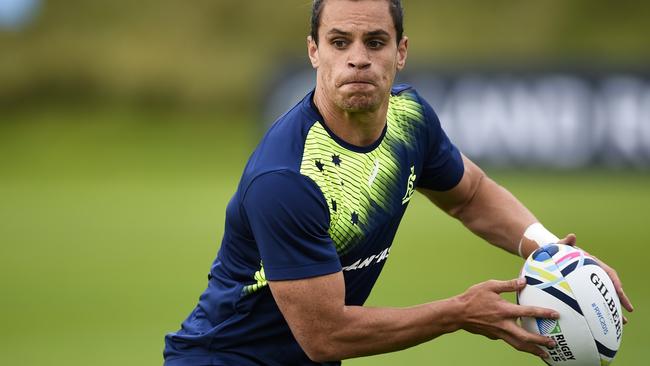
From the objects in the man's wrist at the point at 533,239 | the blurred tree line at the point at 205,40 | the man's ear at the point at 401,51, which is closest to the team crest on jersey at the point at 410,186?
the man's ear at the point at 401,51

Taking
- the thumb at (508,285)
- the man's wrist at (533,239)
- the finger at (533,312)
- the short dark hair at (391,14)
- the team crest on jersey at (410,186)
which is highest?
the short dark hair at (391,14)

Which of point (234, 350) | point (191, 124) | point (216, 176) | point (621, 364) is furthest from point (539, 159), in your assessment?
point (234, 350)

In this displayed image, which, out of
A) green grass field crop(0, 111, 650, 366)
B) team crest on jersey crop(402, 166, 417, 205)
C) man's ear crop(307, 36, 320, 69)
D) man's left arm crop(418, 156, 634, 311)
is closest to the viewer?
man's ear crop(307, 36, 320, 69)

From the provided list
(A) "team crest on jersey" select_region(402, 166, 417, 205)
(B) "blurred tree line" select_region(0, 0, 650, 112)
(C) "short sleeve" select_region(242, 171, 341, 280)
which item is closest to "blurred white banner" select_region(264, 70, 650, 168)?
(B) "blurred tree line" select_region(0, 0, 650, 112)

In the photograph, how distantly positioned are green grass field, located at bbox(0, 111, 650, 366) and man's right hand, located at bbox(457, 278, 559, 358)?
4413mm

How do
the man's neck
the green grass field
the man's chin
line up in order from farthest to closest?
the green grass field → the man's neck → the man's chin

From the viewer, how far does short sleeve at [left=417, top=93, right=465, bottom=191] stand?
20.4 ft

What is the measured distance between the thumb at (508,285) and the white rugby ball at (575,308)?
49mm

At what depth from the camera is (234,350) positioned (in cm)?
571

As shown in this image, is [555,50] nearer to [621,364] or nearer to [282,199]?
[621,364]

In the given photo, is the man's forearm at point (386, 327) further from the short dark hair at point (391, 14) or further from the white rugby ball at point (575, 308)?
the short dark hair at point (391, 14)

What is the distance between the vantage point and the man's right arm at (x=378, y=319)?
5297 millimetres

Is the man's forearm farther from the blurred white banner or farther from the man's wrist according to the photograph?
the blurred white banner

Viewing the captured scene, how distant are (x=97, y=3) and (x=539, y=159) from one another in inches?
429
